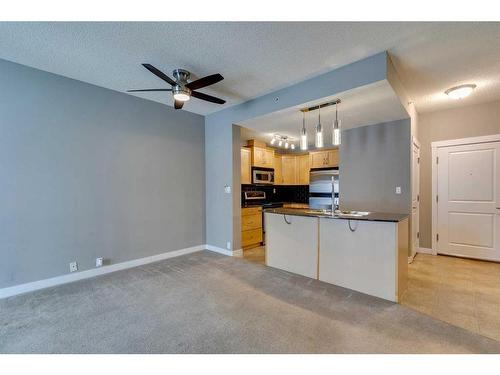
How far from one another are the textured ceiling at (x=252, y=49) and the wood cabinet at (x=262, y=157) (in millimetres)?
2290

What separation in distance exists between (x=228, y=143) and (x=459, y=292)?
3.79 metres

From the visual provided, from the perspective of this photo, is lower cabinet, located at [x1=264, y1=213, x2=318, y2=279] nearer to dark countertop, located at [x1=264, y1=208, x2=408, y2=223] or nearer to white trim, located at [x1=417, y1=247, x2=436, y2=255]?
dark countertop, located at [x1=264, y1=208, x2=408, y2=223]

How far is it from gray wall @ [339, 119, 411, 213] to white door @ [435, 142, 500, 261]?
1.18 metres

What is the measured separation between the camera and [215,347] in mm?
1734

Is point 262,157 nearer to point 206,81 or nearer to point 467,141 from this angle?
point 206,81

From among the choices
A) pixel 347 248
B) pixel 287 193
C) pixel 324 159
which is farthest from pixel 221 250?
pixel 324 159

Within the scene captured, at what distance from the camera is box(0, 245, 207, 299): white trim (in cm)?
263

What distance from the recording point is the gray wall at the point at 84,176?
2.66 meters

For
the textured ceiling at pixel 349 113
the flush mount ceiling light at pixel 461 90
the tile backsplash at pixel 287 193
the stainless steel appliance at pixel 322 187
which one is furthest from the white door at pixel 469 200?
the tile backsplash at pixel 287 193

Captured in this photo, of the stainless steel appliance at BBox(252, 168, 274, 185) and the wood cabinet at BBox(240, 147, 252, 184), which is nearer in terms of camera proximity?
the wood cabinet at BBox(240, 147, 252, 184)

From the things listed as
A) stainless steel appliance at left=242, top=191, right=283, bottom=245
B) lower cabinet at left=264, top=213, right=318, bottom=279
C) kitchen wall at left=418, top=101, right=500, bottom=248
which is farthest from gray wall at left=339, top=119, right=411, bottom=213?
stainless steel appliance at left=242, top=191, right=283, bottom=245

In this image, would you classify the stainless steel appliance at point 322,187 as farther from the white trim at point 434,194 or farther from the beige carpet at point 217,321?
the beige carpet at point 217,321
